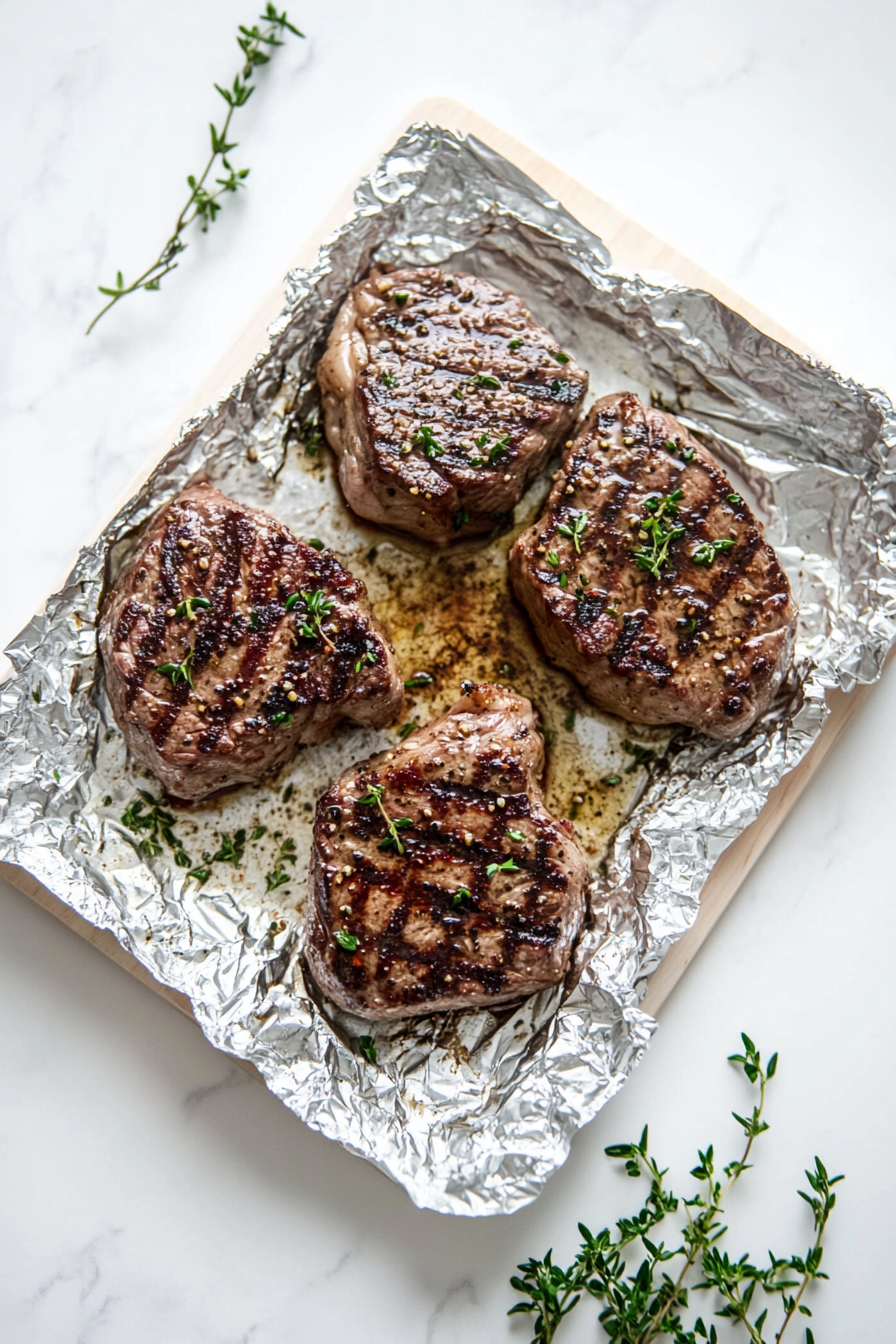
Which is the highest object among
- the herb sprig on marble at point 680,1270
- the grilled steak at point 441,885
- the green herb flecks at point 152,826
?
the grilled steak at point 441,885

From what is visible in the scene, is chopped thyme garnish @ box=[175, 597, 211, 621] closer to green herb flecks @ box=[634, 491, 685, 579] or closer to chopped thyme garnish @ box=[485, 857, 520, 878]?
chopped thyme garnish @ box=[485, 857, 520, 878]

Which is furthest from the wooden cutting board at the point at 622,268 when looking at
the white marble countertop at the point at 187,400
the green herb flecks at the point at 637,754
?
the green herb flecks at the point at 637,754

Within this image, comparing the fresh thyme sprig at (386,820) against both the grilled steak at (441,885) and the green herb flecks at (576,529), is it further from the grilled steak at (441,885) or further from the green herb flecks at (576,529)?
the green herb flecks at (576,529)

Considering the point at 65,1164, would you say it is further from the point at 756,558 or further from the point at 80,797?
the point at 756,558

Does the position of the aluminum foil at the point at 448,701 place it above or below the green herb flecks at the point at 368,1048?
above

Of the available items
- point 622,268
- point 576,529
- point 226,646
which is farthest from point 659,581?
point 226,646

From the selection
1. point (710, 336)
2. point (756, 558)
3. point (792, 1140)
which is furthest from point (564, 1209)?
point (710, 336)

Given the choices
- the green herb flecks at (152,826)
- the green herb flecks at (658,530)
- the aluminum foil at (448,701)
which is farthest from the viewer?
the green herb flecks at (152,826)
